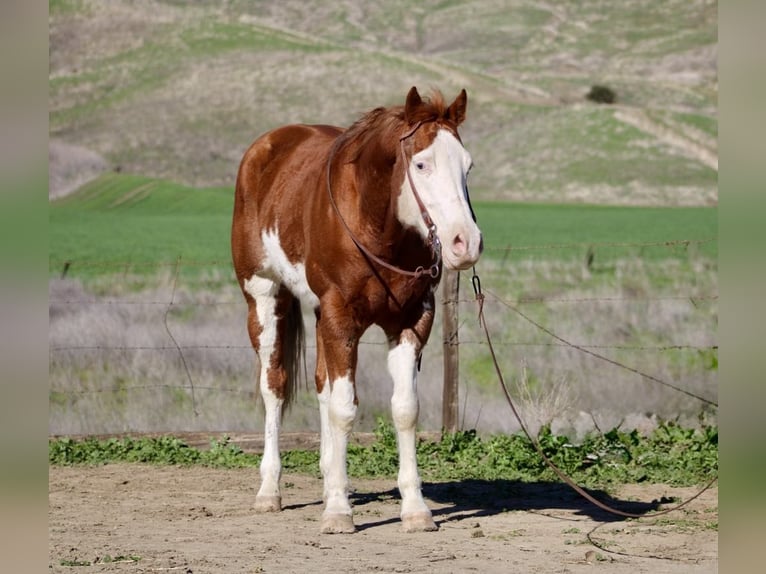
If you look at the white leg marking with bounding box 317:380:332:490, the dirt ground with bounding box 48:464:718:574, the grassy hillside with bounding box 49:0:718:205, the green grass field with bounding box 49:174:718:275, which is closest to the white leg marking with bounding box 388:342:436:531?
the dirt ground with bounding box 48:464:718:574

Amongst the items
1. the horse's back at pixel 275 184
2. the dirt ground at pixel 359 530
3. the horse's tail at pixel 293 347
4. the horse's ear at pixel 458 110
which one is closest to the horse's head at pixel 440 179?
the horse's ear at pixel 458 110

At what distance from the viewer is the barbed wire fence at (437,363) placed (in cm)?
1073

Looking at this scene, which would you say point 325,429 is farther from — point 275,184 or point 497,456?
point 497,456

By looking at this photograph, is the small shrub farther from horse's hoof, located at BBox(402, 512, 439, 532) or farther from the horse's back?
horse's hoof, located at BBox(402, 512, 439, 532)

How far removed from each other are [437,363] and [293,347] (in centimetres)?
578

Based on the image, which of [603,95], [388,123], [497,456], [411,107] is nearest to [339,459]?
[388,123]

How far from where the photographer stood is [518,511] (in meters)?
7.32

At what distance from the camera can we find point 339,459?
681 cm

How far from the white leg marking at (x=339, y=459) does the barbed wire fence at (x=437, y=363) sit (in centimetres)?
193

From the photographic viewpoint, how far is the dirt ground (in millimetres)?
5676

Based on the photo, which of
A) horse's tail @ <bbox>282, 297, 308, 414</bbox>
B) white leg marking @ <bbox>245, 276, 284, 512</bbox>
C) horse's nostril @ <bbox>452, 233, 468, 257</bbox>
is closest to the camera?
horse's nostril @ <bbox>452, 233, 468, 257</bbox>

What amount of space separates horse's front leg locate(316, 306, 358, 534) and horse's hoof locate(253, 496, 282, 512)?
2.39 ft
